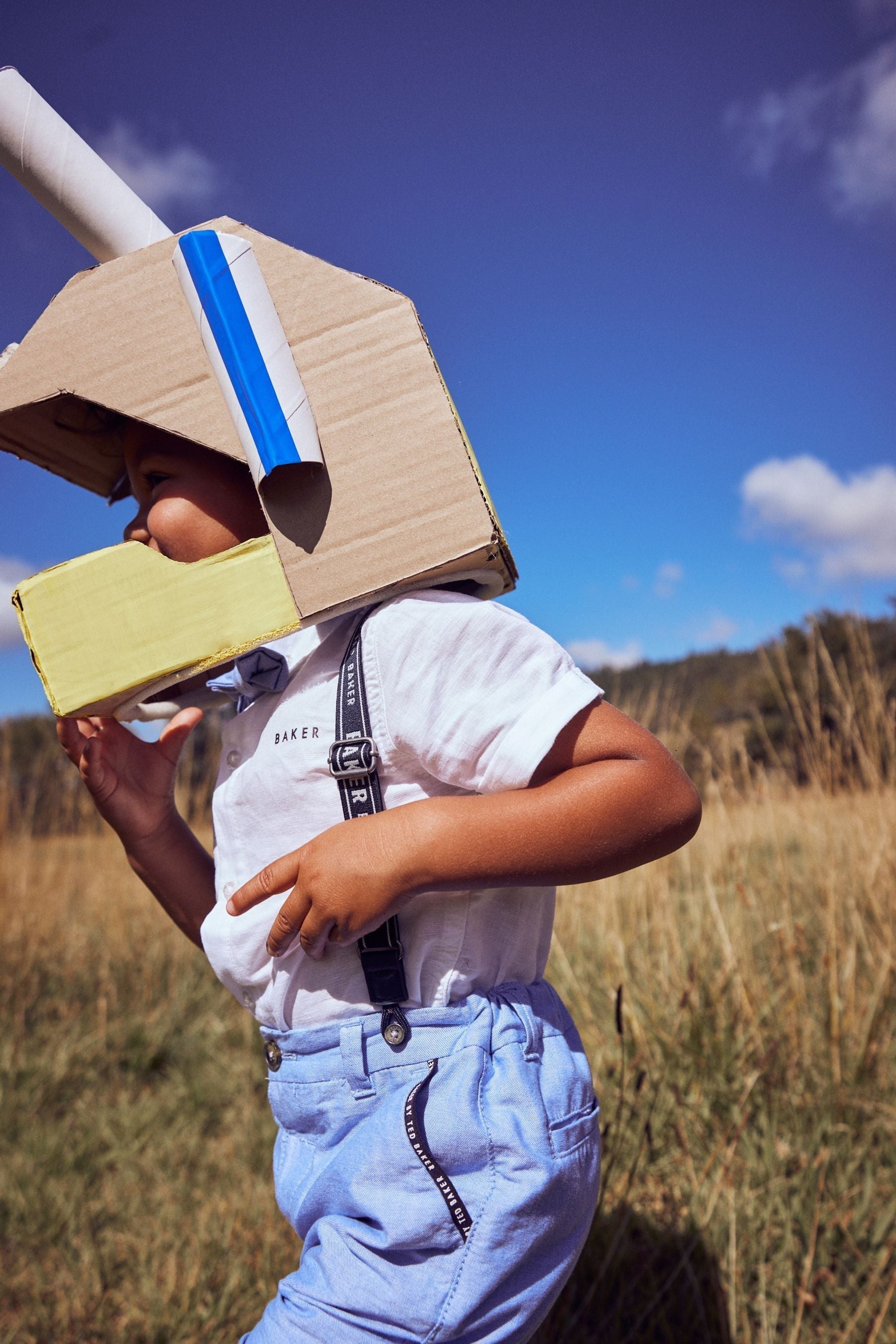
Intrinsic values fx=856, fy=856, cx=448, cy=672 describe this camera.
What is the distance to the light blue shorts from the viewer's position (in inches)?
36.0

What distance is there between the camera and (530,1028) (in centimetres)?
104

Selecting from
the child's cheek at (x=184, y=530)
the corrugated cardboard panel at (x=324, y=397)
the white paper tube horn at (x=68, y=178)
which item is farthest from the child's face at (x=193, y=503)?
the white paper tube horn at (x=68, y=178)

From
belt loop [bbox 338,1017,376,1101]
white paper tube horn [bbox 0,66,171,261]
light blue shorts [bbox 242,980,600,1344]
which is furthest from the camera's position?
white paper tube horn [bbox 0,66,171,261]

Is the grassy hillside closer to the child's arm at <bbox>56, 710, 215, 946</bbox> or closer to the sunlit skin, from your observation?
the child's arm at <bbox>56, 710, 215, 946</bbox>

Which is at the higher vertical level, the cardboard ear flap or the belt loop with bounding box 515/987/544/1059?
the cardboard ear flap

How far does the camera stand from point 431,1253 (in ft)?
3.08

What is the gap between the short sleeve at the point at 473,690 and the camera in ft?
3.18

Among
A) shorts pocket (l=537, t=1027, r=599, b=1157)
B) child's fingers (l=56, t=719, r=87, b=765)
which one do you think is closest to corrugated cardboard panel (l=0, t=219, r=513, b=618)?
child's fingers (l=56, t=719, r=87, b=765)

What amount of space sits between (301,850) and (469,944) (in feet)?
0.78

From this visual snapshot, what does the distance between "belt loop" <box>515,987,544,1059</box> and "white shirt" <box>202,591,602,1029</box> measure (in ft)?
0.13

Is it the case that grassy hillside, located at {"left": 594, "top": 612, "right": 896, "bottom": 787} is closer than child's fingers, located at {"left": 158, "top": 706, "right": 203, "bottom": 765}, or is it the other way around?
child's fingers, located at {"left": 158, "top": 706, "right": 203, "bottom": 765}

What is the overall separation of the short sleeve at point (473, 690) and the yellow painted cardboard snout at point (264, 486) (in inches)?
2.9

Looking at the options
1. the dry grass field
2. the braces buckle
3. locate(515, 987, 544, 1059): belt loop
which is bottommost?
the dry grass field

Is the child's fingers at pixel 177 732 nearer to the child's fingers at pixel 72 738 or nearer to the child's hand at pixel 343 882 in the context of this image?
the child's fingers at pixel 72 738
